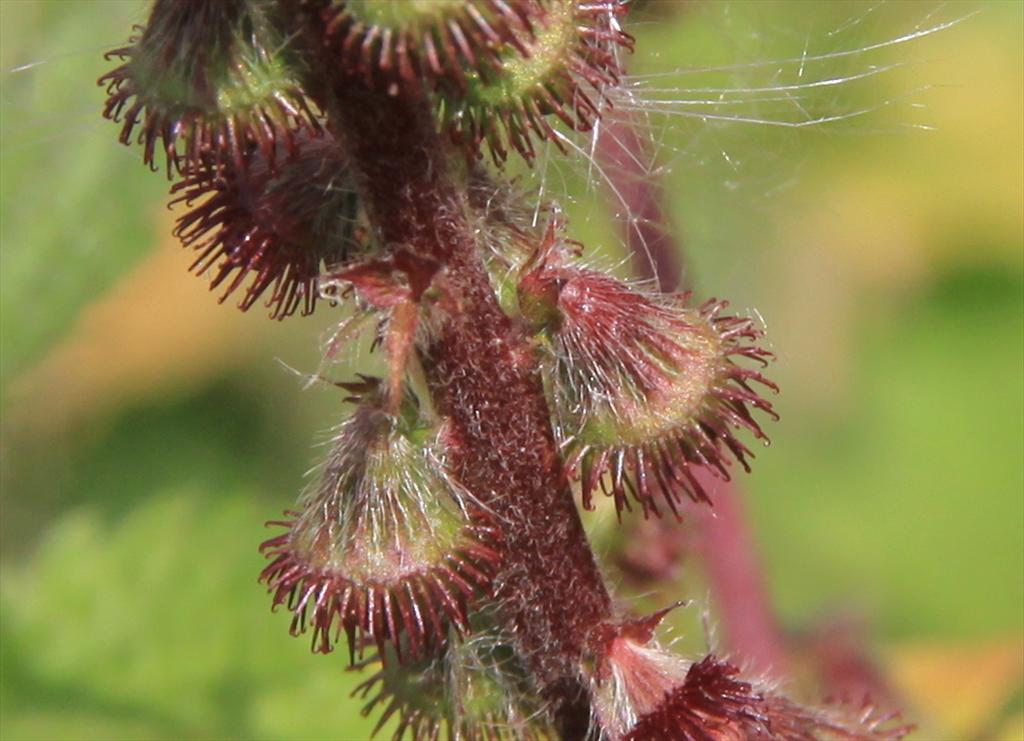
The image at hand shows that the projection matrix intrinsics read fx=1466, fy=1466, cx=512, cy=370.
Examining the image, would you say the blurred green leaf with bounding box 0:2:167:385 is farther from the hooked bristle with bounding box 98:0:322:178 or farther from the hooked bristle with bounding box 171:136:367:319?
the hooked bristle with bounding box 98:0:322:178

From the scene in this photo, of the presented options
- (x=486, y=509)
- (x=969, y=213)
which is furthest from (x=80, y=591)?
(x=969, y=213)

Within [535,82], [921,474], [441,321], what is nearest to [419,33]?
[535,82]

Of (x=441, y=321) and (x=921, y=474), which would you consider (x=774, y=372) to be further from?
(x=441, y=321)

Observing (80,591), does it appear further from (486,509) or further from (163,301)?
(163,301)

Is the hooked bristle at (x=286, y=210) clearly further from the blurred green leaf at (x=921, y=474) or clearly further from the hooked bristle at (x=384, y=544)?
the blurred green leaf at (x=921, y=474)

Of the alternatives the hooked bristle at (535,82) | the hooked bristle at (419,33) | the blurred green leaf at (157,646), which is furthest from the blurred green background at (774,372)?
the hooked bristle at (419,33)
